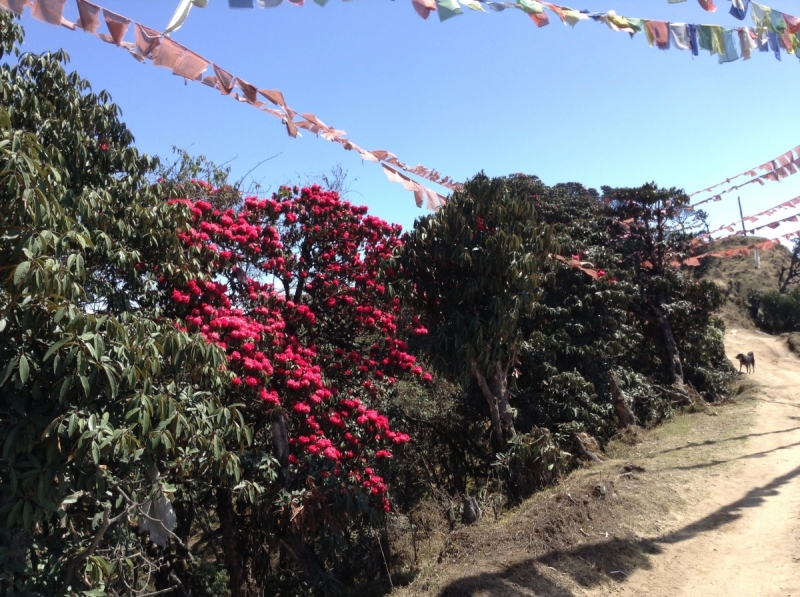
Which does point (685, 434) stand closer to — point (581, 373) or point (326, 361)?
point (581, 373)

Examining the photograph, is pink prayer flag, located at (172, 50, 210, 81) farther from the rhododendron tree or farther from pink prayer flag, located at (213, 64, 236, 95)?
the rhododendron tree

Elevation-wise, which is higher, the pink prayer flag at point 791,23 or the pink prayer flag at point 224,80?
the pink prayer flag at point 791,23

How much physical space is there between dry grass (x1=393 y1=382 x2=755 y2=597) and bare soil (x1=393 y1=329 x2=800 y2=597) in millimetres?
13

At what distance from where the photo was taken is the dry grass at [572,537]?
17.9ft

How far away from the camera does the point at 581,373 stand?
11.9 metres

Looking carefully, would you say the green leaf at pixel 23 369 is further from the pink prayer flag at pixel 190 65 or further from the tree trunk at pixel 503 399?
the tree trunk at pixel 503 399

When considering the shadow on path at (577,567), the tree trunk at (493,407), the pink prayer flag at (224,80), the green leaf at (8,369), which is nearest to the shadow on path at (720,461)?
the shadow on path at (577,567)

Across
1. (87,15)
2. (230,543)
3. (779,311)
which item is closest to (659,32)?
(87,15)

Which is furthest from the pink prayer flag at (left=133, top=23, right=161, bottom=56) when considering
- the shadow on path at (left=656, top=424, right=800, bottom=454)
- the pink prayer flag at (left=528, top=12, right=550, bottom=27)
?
the shadow on path at (left=656, top=424, right=800, bottom=454)

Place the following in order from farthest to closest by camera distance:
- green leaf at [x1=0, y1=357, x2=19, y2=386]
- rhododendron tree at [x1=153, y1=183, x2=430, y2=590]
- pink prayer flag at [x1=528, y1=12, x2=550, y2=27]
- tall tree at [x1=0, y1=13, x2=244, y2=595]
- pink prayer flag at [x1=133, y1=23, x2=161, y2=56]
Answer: rhododendron tree at [x1=153, y1=183, x2=430, y2=590] < pink prayer flag at [x1=528, y1=12, x2=550, y2=27] < pink prayer flag at [x1=133, y1=23, x2=161, y2=56] < tall tree at [x1=0, y1=13, x2=244, y2=595] < green leaf at [x1=0, y1=357, x2=19, y2=386]

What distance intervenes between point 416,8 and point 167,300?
4.09 m

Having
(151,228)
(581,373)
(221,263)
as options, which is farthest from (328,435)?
(581,373)

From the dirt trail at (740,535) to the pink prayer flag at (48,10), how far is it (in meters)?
6.05

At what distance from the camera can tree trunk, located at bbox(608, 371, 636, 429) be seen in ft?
37.6
